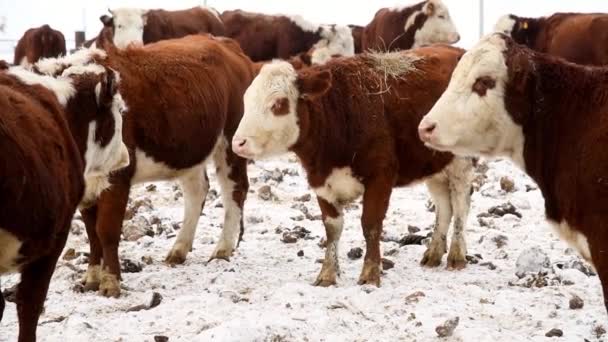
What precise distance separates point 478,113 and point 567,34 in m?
8.57

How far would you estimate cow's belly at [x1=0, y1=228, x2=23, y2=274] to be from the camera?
3.94 meters

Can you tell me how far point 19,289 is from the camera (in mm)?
4523

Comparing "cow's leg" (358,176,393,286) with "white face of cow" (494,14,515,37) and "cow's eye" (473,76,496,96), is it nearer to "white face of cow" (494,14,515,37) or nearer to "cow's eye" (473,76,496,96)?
"cow's eye" (473,76,496,96)

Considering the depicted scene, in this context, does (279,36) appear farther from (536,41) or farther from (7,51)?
(7,51)


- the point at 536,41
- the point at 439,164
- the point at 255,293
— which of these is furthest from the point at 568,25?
the point at 255,293

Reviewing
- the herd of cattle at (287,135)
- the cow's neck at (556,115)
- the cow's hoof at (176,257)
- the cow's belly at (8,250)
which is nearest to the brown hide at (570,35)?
the herd of cattle at (287,135)

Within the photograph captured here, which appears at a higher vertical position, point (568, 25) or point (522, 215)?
point (568, 25)

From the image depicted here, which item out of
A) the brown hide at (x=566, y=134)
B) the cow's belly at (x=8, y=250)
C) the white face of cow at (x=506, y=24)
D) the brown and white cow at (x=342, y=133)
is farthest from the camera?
the white face of cow at (x=506, y=24)

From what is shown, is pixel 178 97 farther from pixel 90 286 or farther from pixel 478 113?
pixel 478 113

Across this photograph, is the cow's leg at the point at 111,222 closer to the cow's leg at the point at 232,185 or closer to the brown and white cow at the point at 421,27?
the cow's leg at the point at 232,185

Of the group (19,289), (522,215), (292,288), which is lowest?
(522,215)

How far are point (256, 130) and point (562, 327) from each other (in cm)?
241

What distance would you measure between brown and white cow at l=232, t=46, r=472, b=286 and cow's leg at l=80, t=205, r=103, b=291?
4.22ft

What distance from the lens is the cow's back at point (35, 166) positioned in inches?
149
